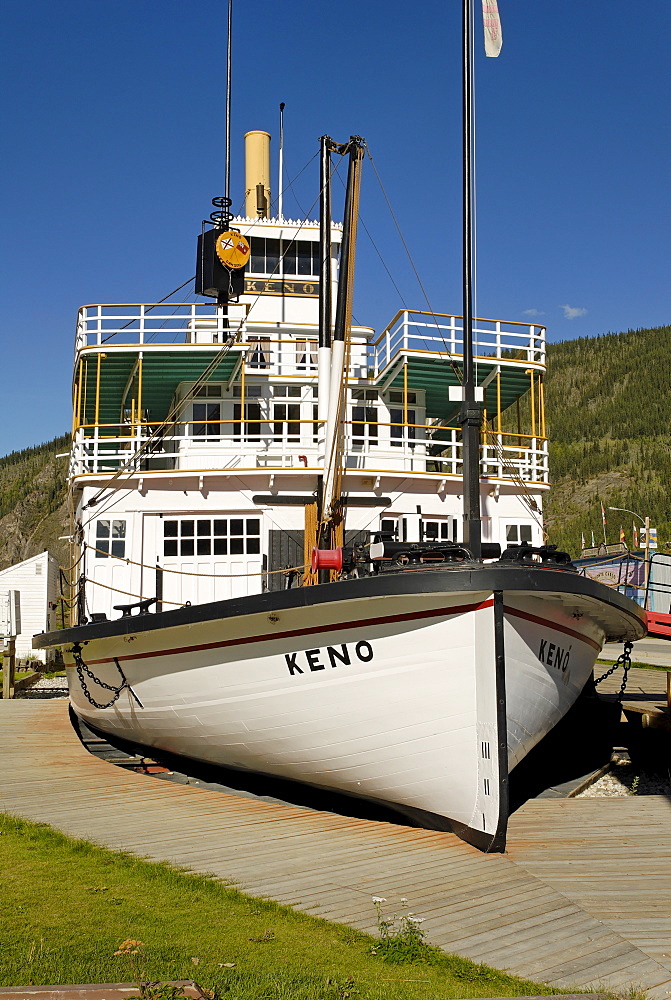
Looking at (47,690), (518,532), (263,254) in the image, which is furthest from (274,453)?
(47,690)

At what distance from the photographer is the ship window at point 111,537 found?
1194 cm

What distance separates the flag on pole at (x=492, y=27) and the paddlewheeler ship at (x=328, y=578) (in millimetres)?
2690

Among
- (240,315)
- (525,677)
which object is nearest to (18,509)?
(240,315)

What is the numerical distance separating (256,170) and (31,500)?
113 metres

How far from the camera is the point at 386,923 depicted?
5117 millimetres

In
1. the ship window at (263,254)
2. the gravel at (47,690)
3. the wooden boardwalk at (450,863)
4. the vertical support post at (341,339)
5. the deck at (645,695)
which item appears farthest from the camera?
the gravel at (47,690)

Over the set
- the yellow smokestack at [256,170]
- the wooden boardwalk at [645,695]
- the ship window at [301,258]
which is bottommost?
the wooden boardwalk at [645,695]

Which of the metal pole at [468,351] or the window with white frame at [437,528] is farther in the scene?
the window with white frame at [437,528]

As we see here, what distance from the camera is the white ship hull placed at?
24.1 feet

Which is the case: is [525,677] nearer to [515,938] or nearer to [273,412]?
Result: [515,938]

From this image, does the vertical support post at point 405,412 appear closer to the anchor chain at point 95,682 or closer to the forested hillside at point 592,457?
the anchor chain at point 95,682

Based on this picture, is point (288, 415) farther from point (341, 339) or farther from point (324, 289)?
point (341, 339)

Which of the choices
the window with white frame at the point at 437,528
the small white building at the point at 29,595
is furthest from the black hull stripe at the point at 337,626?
the small white building at the point at 29,595

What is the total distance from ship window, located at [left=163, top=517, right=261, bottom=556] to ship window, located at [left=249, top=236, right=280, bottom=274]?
10170mm
